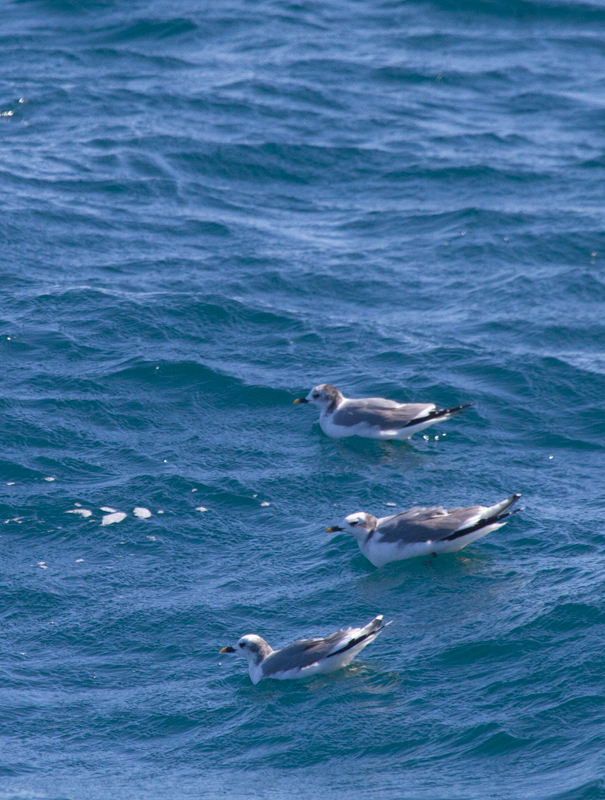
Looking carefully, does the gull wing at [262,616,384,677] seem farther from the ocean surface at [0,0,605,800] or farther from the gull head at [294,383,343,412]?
the gull head at [294,383,343,412]

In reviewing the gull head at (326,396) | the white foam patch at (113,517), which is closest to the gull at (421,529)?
the white foam patch at (113,517)

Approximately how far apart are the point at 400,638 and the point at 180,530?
11.2 feet

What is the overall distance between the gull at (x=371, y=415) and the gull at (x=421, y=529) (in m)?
2.53

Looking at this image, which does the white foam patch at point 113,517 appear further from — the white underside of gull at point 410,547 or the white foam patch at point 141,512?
the white underside of gull at point 410,547

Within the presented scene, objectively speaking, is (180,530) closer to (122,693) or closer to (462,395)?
(122,693)

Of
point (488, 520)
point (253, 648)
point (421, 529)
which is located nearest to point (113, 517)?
point (253, 648)

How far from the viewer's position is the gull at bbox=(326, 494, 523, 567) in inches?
451

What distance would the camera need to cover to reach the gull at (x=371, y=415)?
14328 mm

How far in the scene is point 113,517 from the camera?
41.8 feet

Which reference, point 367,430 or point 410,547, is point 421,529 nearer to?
point 410,547

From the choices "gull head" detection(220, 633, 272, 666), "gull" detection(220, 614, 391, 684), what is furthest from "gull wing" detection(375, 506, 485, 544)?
"gull head" detection(220, 633, 272, 666)

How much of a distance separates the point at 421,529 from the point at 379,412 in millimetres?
3157

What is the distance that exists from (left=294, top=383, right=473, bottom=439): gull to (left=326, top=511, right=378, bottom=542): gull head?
2.61 metres

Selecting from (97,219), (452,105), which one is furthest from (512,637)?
(452,105)
